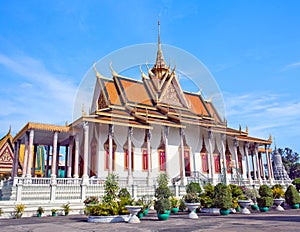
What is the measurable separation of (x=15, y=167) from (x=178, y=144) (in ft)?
41.1

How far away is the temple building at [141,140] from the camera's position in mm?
17641

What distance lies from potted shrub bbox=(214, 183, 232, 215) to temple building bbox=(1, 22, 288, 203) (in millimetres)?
5384

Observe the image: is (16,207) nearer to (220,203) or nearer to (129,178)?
(129,178)

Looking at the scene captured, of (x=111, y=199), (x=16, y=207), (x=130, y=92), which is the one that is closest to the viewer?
(x=111, y=199)

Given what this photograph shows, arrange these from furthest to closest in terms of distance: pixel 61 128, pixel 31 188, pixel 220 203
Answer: pixel 61 128
pixel 31 188
pixel 220 203

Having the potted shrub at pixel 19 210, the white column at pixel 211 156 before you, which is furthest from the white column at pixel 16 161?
the white column at pixel 211 156

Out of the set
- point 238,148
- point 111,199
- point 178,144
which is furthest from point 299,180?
point 111,199

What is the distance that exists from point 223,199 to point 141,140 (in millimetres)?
10535

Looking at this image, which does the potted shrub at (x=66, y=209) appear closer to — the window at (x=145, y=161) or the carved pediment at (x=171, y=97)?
the window at (x=145, y=161)

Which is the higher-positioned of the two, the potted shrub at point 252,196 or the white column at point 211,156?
the white column at point 211,156

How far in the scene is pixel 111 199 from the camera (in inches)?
393

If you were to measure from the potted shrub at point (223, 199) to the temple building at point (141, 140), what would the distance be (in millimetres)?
5384

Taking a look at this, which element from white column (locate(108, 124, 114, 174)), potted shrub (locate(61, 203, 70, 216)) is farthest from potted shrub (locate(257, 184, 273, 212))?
white column (locate(108, 124, 114, 174))

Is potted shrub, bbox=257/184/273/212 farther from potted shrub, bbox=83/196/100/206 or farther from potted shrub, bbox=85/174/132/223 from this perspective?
potted shrub, bbox=83/196/100/206
